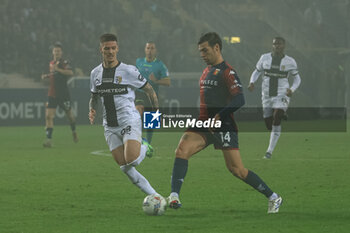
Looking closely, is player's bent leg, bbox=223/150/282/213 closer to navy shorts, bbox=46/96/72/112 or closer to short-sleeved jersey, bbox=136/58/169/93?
short-sleeved jersey, bbox=136/58/169/93

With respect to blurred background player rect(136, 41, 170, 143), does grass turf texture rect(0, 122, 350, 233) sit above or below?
below

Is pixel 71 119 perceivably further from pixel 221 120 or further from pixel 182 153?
pixel 221 120

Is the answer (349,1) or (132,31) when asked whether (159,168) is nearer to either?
(132,31)

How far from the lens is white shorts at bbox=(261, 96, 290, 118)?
16109 mm

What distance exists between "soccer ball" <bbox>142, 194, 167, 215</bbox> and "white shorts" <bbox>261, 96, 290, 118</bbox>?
822cm

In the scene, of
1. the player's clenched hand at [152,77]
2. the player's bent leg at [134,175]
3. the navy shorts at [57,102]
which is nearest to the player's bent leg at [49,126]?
the navy shorts at [57,102]

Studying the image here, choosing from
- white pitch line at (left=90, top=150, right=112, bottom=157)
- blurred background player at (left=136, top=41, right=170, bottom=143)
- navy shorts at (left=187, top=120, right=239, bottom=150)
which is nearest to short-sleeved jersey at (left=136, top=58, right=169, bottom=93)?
blurred background player at (left=136, top=41, right=170, bottom=143)

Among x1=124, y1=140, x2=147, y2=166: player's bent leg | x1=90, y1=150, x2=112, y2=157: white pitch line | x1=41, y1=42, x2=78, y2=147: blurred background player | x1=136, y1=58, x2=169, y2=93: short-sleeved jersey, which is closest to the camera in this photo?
x1=124, y1=140, x2=147, y2=166: player's bent leg

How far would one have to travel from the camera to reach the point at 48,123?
18.8 metres

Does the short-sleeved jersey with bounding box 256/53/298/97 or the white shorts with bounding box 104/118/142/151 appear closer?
the white shorts with bounding box 104/118/142/151

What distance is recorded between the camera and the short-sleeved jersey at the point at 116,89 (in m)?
8.70

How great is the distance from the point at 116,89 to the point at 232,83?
4.36 feet

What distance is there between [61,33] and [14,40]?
2.56 metres

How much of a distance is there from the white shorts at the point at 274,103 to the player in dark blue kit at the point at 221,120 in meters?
Answer: 7.67
